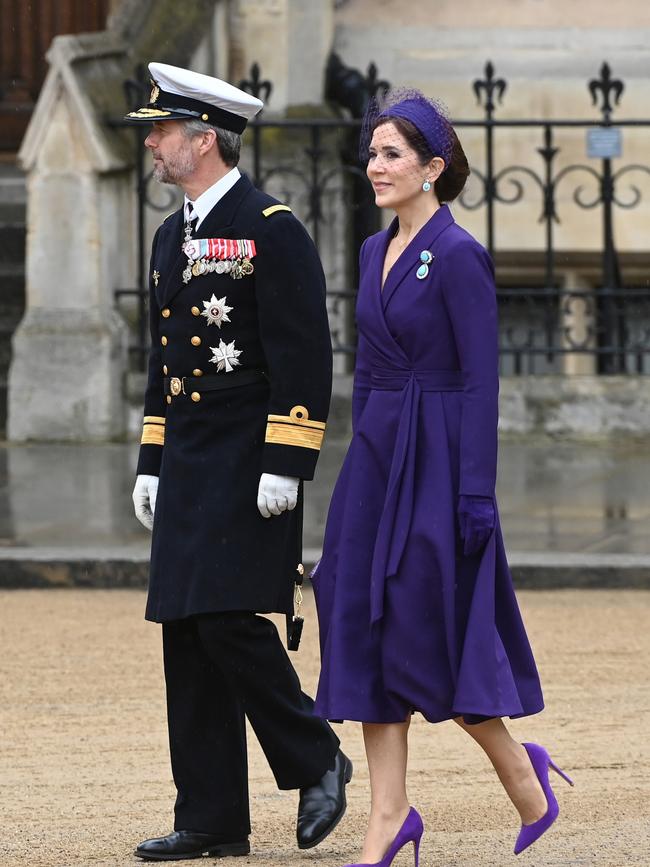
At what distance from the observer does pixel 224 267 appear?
14.7 feet

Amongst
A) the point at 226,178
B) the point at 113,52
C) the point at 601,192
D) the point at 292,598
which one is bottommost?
the point at 292,598

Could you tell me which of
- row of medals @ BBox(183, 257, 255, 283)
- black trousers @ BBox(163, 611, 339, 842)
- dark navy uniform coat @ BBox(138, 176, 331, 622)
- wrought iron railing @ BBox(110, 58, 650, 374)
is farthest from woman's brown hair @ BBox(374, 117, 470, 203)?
wrought iron railing @ BBox(110, 58, 650, 374)

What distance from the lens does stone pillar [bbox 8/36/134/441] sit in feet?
36.9

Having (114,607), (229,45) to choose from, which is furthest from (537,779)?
(229,45)

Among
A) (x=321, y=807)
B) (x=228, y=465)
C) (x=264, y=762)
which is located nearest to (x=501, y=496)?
(x=264, y=762)

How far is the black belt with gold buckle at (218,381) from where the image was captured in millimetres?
4480

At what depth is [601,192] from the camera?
1182 centimetres

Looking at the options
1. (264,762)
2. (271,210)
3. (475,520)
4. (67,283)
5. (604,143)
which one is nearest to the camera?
(475,520)

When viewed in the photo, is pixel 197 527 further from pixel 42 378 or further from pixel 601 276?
pixel 601 276

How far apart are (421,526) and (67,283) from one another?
739 centimetres

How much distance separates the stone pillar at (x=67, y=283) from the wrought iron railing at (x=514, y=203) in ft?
0.93

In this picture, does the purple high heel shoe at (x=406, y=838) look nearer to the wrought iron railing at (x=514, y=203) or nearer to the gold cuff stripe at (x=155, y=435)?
the gold cuff stripe at (x=155, y=435)

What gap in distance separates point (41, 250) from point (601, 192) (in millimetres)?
3291

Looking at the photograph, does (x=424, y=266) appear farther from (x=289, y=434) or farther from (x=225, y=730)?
(x=225, y=730)
